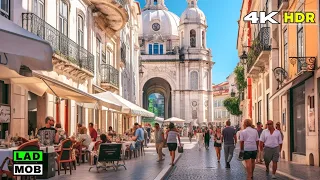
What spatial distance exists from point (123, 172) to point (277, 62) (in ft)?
41.2

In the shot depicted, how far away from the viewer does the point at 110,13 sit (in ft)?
98.3

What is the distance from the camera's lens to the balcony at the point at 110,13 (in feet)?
90.6

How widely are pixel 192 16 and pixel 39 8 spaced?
78527 mm

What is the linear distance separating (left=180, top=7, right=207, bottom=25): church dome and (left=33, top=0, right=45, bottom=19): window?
77944 mm

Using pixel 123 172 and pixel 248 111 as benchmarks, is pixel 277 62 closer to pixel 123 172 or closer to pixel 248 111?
pixel 123 172

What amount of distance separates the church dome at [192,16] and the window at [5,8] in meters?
81.8

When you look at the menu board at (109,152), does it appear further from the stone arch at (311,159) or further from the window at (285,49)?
the window at (285,49)

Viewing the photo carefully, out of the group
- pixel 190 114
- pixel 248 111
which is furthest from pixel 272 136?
pixel 190 114

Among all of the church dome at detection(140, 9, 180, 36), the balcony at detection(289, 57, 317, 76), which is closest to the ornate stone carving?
the church dome at detection(140, 9, 180, 36)

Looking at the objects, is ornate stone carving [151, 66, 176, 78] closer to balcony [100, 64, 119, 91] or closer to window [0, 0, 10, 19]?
balcony [100, 64, 119, 91]

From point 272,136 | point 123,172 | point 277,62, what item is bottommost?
point 123,172

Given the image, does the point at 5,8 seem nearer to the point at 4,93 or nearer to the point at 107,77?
the point at 4,93

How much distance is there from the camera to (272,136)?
52.5 ft

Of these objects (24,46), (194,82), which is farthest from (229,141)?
(194,82)
